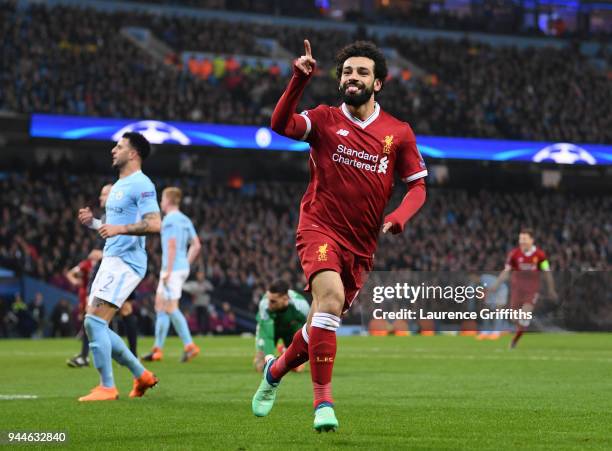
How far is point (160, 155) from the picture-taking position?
133 feet

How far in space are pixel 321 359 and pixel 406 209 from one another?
3.80ft

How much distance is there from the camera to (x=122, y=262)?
10359 millimetres

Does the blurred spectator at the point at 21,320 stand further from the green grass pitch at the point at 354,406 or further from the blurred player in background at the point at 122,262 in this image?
the blurred player in background at the point at 122,262

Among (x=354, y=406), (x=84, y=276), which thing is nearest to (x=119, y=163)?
(x=354, y=406)

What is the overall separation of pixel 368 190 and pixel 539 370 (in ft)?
25.6

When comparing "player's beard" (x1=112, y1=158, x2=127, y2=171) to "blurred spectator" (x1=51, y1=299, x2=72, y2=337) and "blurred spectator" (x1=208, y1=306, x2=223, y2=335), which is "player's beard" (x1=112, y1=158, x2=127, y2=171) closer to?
"blurred spectator" (x1=51, y1=299, x2=72, y2=337)

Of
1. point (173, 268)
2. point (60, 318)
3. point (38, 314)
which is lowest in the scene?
point (60, 318)

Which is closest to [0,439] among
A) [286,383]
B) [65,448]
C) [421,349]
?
[65,448]

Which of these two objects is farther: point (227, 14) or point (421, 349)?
point (227, 14)

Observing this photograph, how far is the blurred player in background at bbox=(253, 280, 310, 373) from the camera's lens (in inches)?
540

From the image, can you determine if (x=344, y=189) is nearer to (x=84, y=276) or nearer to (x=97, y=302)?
(x=97, y=302)

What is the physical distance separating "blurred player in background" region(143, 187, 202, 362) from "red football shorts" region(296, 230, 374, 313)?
966 cm

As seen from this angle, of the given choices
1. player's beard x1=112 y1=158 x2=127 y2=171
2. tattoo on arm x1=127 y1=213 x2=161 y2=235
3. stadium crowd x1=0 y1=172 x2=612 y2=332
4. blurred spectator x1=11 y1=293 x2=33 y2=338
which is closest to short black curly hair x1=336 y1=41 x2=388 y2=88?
tattoo on arm x1=127 y1=213 x2=161 y2=235

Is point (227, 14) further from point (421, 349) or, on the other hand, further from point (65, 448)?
point (65, 448)
